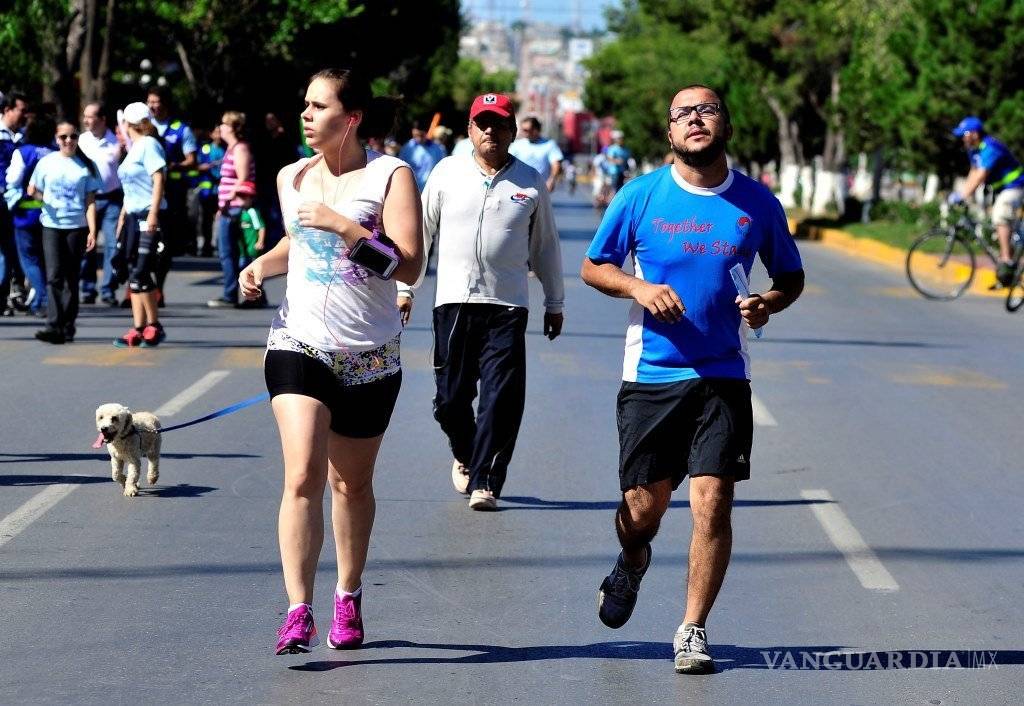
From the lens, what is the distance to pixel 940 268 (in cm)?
2323

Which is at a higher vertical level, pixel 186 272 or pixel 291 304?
pixel 291 304

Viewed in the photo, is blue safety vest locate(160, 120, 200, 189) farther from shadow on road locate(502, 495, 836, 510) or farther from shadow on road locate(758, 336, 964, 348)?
shadow on road locate(502, 495, 836, 510)

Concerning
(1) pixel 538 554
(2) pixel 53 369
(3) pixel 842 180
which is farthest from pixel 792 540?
(3) pixel 842 180

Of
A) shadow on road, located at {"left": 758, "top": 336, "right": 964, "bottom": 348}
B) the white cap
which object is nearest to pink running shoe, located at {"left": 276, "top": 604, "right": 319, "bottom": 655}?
the white cap

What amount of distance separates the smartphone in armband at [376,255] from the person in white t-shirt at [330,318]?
14 mm

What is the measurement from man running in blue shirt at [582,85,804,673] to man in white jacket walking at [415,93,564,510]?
102 inches

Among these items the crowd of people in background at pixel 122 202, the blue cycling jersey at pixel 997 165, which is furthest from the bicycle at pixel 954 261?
the crowd of people in background at pixel 122 202

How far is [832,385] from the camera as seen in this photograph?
1345cm

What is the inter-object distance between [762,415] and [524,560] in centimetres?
475

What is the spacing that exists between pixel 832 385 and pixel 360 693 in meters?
8.57

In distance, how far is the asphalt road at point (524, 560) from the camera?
5617 millimetres

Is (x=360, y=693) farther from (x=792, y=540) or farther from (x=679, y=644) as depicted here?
(x=792, y=540)

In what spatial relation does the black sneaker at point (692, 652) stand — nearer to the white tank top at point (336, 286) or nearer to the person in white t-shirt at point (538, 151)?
the white tank top at point (336, 286)

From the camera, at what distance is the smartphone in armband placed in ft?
Result: 17.7
